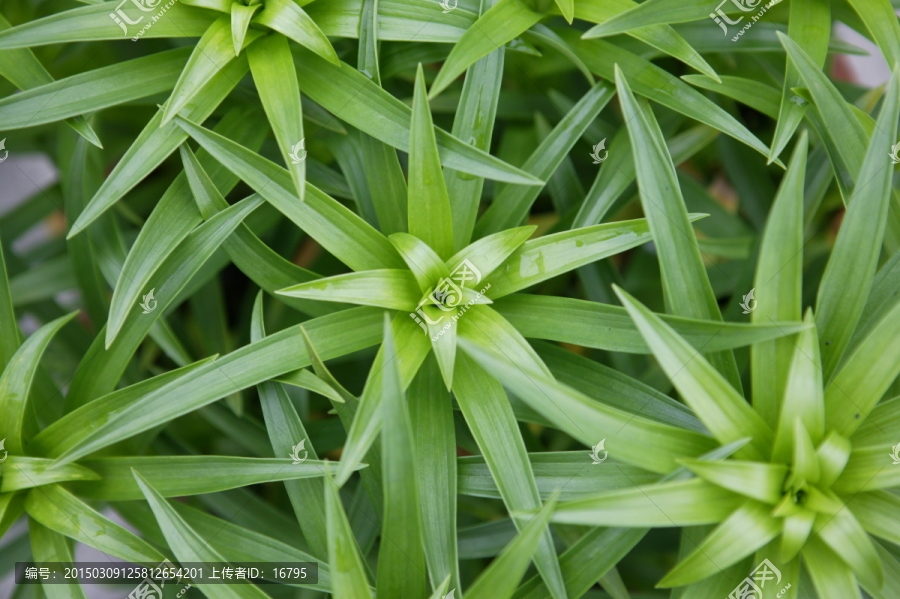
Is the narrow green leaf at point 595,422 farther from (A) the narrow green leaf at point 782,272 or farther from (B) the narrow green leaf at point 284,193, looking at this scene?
(B) the narrow green leaf at point 284,193

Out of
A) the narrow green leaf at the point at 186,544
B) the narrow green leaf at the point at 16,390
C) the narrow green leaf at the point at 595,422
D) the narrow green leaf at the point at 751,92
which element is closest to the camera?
the narrow green leaf at the point at 595,422

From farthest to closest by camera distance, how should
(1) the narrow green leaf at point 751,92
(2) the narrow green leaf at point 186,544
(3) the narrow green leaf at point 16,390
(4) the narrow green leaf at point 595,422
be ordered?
(1) the narrow green leaf at point 751,92, (3) the narrow green leaf at point 16,390, (2) the narrow green leaf at point 186,544, (4) the narrow green leaf at point 595,422

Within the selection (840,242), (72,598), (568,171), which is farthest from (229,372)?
(840,242)

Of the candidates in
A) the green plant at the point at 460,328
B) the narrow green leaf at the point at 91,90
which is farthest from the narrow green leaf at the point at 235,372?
the narrow green leaf at the point at 91,90

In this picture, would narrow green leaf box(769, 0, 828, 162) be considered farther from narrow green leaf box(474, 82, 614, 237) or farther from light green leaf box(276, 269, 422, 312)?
light green leaf box(276, 269, 422, 312)

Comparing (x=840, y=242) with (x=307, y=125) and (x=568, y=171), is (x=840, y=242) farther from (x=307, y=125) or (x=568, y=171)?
(x=307, y=125)

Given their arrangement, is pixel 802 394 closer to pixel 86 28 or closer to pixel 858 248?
pixel 858 248

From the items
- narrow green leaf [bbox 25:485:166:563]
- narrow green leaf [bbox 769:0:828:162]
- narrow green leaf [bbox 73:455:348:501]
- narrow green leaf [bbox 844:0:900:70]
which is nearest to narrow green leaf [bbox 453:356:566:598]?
narrow green leaf [bbox 73:455:348:501]
